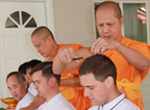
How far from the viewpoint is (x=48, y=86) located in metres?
1.66

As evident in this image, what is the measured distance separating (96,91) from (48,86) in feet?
2.06

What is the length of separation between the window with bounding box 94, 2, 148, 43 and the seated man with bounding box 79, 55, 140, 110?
3276mm

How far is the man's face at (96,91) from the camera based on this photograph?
3.60 feet

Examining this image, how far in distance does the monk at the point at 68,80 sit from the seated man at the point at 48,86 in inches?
2.9

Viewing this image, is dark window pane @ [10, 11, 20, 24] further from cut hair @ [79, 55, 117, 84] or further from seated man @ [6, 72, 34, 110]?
cut hair @ [79, 55, 117, 84]

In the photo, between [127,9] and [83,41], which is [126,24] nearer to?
[127,9]

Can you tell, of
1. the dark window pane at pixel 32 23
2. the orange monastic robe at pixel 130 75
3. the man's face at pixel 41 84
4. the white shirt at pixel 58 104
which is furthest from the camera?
the dark window pane at pixel 32 23

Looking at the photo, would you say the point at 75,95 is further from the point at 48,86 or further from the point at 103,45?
the point at 103,45

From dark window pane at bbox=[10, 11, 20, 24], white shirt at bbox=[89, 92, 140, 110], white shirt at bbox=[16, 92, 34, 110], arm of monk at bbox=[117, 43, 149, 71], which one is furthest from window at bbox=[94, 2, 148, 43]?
white shirt at bbox=[89, 92, 140, 110]

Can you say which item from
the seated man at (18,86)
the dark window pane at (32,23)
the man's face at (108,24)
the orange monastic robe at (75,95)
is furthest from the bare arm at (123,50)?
the dark window pane at (32,23)

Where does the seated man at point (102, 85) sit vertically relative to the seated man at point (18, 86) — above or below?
above

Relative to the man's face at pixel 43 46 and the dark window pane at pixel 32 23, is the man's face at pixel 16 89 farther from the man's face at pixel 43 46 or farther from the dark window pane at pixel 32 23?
the dark window pane at pixel 32 23

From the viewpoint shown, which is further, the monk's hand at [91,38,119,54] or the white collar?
the white collar

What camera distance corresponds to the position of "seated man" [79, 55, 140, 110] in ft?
3.61
